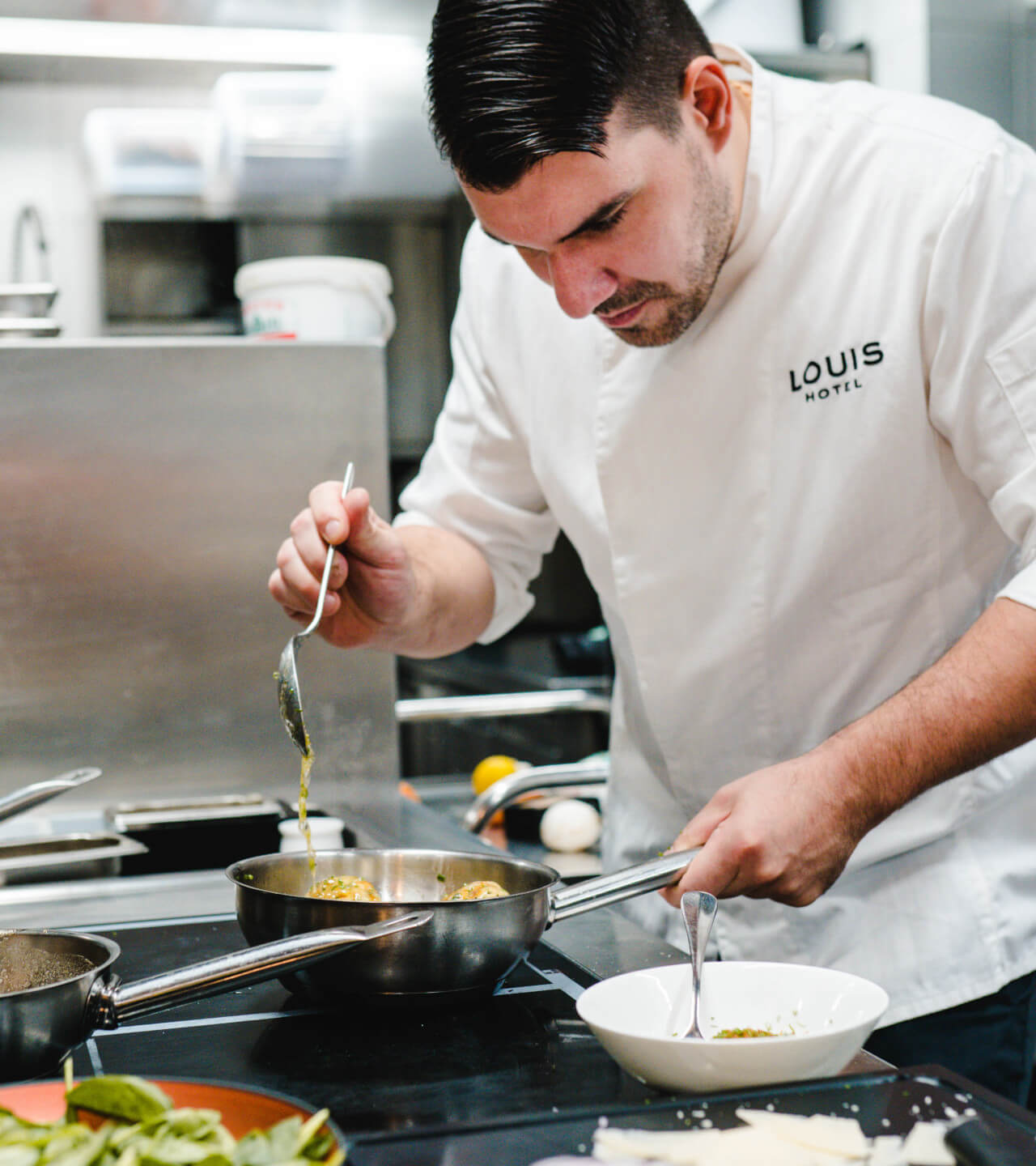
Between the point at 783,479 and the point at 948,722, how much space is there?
13.5 inches

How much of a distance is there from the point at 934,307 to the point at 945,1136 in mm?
826

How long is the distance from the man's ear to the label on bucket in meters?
0.77

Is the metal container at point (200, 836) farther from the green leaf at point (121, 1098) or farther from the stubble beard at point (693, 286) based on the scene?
the green leaf at point (121, 1098)

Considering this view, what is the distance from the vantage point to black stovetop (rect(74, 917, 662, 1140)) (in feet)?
2.39

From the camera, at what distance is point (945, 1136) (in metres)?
0.59

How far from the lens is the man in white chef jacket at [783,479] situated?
1076mm

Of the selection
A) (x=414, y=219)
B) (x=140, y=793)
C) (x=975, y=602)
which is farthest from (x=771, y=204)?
(x=414, y=219)

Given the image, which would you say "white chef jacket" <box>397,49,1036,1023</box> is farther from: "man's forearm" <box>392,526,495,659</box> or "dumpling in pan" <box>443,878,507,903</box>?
"dumpling in pan" <box>443,878,507,903</box>

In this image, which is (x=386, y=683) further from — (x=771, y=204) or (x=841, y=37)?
(x=841, y=37)

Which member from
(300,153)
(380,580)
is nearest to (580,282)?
(380,580)

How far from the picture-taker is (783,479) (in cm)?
133

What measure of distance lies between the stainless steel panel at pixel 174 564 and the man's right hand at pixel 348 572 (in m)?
0.30

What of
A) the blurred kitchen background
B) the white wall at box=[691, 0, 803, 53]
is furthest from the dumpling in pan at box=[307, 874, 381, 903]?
the white wall at box=[691, 0, 803, 53]

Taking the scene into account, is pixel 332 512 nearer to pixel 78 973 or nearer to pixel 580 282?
pixel 580 282
